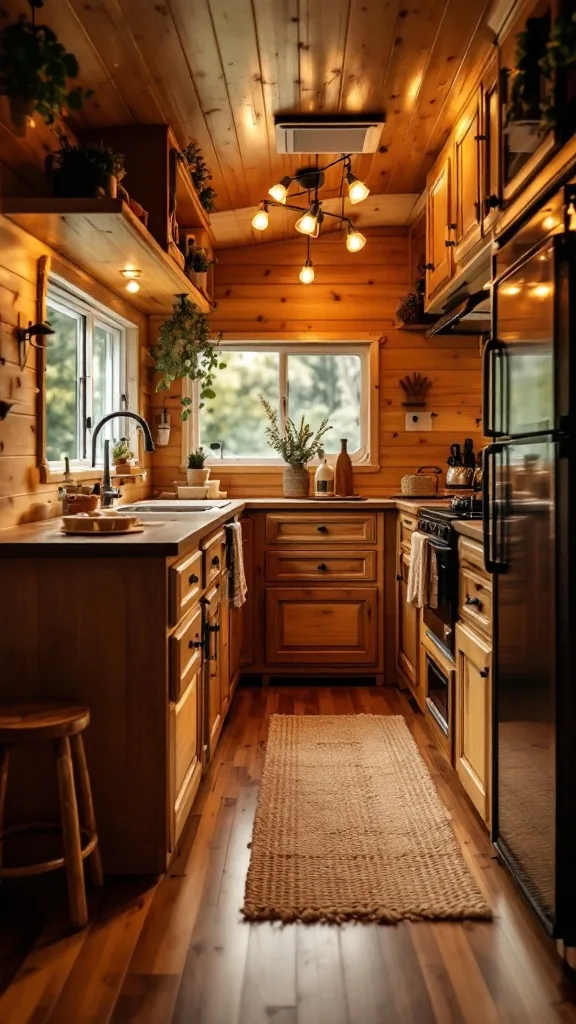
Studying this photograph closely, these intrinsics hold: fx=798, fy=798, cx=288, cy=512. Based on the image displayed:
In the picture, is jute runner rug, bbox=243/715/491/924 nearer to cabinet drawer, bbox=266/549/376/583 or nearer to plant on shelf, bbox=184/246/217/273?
cabinet drawer, bbox=266/549/376/583

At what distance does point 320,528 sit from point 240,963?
Result: 8.44ft

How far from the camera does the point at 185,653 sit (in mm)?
2316

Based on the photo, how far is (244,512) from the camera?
416 centimetres

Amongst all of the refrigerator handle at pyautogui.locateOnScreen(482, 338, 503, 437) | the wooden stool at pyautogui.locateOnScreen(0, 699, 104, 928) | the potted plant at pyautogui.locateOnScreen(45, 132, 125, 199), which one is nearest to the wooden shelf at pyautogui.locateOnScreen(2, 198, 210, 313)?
the potted plant at pyautogui.locateOnScreen(45, 132, 125, 199)

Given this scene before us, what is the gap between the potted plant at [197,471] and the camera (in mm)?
4383

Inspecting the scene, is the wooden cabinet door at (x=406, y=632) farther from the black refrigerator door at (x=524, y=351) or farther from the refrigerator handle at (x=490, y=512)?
the black refrigerator door at (x=524, y=351)

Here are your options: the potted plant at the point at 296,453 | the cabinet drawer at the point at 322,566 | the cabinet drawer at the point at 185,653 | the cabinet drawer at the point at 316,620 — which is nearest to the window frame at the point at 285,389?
the potted plant at the point at 296,453

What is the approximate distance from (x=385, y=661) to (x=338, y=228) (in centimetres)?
248

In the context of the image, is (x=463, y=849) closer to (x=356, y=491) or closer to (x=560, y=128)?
(x=560, y=128)

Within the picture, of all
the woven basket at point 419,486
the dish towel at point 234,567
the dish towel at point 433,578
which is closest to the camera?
the dish towel at point 433,578

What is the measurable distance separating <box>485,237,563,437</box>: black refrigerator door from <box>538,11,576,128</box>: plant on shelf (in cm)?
33

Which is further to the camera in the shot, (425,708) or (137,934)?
(425,708)

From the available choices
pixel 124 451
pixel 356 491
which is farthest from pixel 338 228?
pixel 124 451

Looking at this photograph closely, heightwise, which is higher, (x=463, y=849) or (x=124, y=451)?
(x=124, y=451)
